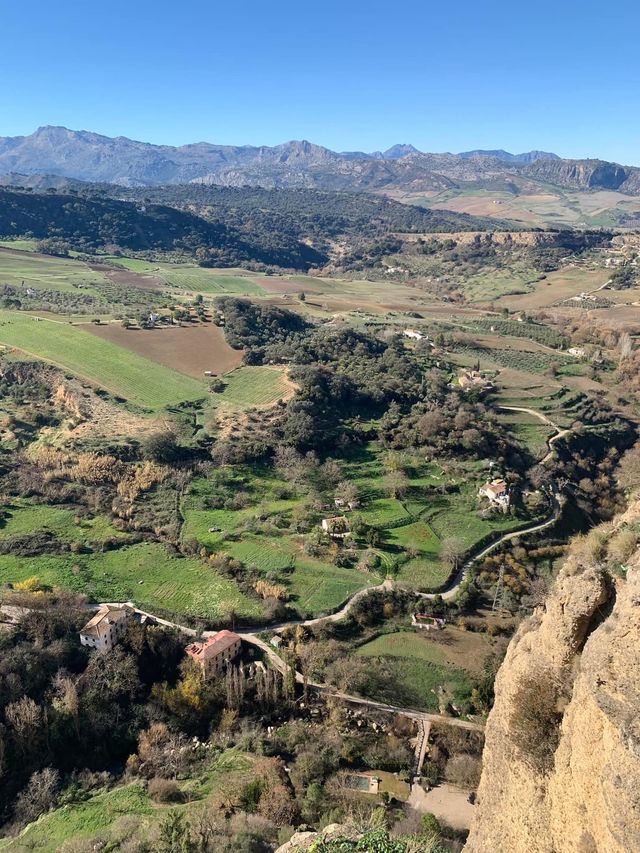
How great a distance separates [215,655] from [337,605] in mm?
9062

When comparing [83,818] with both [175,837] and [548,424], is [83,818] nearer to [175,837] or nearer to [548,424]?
[175,837]

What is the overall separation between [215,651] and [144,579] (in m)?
9.82

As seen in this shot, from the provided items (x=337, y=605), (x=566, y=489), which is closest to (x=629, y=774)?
(x=337, y=605)

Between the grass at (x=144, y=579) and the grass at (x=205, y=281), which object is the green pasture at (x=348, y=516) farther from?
the grass at (x=205, y=281)

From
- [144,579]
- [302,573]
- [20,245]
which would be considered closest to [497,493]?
[302,573]

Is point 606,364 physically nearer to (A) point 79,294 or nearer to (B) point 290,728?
(B) point 290,728

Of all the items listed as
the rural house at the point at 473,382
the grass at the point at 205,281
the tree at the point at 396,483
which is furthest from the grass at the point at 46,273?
the tree at the point at 396,483

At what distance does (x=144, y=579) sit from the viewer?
1634 inches

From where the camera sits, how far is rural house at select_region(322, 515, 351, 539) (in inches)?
1827

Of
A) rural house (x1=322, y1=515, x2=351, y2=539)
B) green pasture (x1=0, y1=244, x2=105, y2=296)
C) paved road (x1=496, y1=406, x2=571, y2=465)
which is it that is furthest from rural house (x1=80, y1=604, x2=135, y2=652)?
green pasture (x1=0, y1=244, x2=105, y2=296)

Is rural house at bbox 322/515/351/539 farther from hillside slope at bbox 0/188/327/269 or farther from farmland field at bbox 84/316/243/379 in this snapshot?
hillside slope at bbox 0/188/327/269

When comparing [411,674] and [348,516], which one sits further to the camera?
[348,516]

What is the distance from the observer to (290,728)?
1207 inches

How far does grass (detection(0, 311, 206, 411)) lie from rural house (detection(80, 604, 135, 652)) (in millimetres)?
30353
